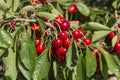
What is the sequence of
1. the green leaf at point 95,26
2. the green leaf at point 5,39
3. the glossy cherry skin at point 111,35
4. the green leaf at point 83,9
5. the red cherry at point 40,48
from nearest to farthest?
the green leaf at point 5,39, the red cherry at point 40,48, the green leaf at point 95,26, the glossy cherry skin at point 111,35, the green leaf at point 83,9

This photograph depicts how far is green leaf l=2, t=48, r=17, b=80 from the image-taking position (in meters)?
1.73

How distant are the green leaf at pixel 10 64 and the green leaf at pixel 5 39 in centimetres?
10

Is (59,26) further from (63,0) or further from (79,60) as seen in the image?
(63,0)

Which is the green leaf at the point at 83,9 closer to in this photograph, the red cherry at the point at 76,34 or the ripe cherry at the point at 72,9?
the ripe cherry at the point at 72,9

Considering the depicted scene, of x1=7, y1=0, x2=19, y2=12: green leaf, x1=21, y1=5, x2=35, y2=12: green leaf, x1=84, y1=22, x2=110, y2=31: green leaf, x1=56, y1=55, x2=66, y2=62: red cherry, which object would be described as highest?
x1=7, y1=0, x2=19, y2=12: green leaf

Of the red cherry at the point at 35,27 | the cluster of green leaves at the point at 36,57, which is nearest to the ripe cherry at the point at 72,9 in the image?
the cluster of green leaves at the point at 36,57

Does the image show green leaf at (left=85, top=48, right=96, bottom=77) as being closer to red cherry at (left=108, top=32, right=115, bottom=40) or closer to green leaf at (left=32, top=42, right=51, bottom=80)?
green leaf at (left=32, top=42, right=51, bottom=80)

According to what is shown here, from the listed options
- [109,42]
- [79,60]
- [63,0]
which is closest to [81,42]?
[79,60]

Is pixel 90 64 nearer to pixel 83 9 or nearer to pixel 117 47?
pixel 117 47

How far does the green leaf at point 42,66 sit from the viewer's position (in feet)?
5.71

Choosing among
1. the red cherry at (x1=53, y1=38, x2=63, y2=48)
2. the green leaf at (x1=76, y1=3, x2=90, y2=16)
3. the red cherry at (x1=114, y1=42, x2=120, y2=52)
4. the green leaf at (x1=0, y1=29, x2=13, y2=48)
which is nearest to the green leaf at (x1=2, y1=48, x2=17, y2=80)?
the green leaf at (x1=0, y1=29, x2=13, y2=48)

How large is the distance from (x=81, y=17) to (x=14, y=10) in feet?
2.16

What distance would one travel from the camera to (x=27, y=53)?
1688 mm

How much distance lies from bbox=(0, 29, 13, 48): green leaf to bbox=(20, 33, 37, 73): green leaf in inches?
2.9
